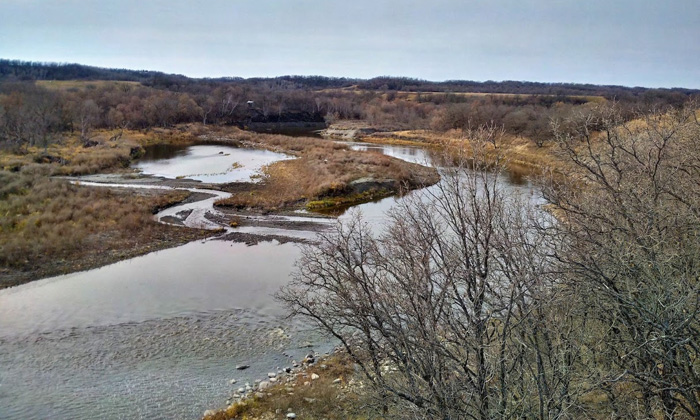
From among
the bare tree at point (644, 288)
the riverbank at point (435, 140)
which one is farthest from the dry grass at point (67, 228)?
the riverbank at point (435, 140)

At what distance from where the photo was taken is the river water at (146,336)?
462 inches

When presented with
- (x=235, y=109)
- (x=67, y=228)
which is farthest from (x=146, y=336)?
(x=235, y=109)

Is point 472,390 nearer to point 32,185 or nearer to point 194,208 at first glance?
point 194,208

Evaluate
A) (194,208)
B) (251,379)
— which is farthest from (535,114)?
(251,379)

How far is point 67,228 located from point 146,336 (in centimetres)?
1149

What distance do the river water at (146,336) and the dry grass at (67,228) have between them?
4.49 ft

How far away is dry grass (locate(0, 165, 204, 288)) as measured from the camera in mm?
20141

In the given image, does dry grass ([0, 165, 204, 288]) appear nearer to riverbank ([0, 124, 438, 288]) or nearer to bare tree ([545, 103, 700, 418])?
riverbank ([0, 124, 438, 288])

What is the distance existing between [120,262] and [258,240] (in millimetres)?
6289

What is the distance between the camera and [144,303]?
17.1 metres

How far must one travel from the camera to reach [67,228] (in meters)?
23.2

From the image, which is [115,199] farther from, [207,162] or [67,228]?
[207,162]

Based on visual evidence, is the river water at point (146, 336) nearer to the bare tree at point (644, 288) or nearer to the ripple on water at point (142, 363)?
the ripple on water at point (142, 363)

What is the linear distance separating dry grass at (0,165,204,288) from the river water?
1370 mm
